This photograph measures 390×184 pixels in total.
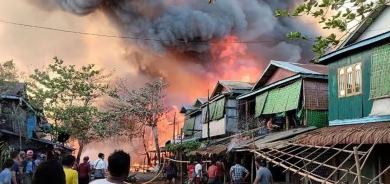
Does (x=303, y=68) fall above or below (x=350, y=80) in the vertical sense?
above

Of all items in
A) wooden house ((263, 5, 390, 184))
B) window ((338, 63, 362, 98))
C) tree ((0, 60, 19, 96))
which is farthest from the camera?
tree ((0, 60, 19, 96))

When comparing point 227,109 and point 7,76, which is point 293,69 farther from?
point 7,76

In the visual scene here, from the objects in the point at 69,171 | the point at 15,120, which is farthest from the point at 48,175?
the point at 15,120

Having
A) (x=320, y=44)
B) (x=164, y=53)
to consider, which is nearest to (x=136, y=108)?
(x=164, y=53)

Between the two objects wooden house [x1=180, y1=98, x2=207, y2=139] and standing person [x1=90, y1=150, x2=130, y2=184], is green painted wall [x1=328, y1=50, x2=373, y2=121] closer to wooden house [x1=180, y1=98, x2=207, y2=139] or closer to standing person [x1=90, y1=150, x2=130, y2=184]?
standing person [x1=90, y1=150, x2=130, y2=184]

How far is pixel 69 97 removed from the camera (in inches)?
1117

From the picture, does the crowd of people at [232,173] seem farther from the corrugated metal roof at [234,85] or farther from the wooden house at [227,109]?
the corrugated metal roof at [234,85]

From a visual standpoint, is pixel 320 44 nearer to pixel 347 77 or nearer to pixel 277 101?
pixel 347 77

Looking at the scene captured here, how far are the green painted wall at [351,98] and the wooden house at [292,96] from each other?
5.11 ft

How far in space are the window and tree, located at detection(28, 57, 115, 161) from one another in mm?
17713

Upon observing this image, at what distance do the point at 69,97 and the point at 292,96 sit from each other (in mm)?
15805

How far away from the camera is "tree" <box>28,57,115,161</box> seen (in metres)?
26.8

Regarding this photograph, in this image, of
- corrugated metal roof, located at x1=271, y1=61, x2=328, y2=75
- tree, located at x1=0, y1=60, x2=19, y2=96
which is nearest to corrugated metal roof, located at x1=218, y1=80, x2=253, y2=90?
corrugated metal roof, located at x1=271, y1=61, x2=328, y2=75

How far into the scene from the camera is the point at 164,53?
4875 centimetres
